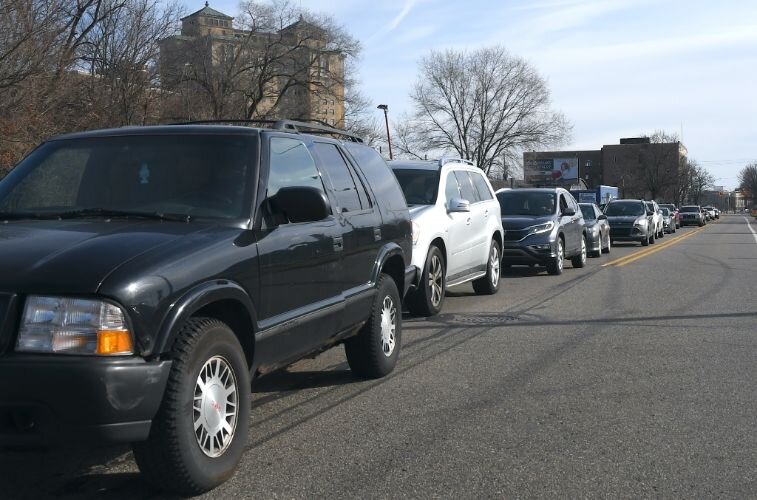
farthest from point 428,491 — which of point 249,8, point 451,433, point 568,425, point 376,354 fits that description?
point 249,8

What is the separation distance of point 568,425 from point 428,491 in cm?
154

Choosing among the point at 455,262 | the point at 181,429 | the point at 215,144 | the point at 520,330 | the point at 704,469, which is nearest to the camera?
the point at 181,429

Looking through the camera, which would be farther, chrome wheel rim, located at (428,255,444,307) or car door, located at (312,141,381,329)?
chrome wheel rim, located at (428,255,444,307)

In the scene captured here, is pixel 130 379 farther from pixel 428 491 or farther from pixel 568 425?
pixel 568 425

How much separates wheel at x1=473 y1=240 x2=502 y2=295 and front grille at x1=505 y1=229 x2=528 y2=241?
246 cm

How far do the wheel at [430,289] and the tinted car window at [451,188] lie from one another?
3.39 feet

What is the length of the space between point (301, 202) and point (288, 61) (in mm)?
44494

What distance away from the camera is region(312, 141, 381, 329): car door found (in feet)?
18.7

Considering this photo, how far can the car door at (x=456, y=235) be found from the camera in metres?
10.6

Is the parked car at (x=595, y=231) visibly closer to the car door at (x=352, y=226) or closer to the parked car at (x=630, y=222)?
the parked car at (x=630, y=222)

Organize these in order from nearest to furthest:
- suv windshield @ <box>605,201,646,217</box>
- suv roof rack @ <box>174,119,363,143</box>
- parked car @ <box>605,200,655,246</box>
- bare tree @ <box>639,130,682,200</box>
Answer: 1. suv roof rack @ <box>174,119,363,143</box>
2. parked car @ <box>605,200,655,246</box>
3. suv windshield @ <box>605,201,646,217</box>
4. bare tree @ <box>639,130,682,200</box>

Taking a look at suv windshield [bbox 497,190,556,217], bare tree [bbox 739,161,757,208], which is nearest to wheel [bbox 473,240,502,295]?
suv windshield [bbox 497,190,556,217]

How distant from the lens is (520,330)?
9.07 metres

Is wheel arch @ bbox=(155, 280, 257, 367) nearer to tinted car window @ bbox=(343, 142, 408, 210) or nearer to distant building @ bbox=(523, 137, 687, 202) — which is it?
tinted car window @ bbox=(343, 142, 408, 210)
